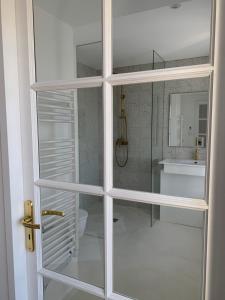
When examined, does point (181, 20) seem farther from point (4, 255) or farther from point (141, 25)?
point (4, 255)

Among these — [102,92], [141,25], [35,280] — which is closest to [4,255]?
[35,280]

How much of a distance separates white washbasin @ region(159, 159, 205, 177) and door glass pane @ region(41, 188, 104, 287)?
0.40m

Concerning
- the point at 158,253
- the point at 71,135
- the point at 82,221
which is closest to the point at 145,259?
the point at 158,253

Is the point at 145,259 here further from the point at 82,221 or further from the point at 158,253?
the point at 82,221

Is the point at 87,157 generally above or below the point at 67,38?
below

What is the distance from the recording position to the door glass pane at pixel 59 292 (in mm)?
1037

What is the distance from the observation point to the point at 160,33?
49.9 inches

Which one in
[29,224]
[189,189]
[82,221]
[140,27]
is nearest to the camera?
[189,189]

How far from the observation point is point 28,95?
992 mm

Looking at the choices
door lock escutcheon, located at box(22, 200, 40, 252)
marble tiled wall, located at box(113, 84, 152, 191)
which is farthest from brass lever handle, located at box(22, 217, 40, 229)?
marble tiled wall, located at box(113, 84, 152, 191)

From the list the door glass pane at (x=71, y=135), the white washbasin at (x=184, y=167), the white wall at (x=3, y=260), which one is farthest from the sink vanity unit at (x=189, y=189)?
the white wall at (x=3, y=260)

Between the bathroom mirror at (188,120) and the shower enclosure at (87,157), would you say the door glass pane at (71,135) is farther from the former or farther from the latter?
the bathroom mirror at (188,120)

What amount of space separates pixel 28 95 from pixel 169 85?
626mm

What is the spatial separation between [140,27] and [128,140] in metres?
0.60
